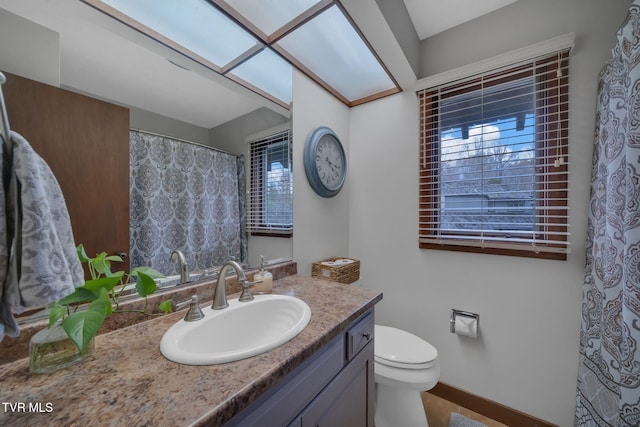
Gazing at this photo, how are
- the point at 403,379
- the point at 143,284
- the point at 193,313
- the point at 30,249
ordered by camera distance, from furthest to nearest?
the point at 403,379
the point at 193,313
the point at 143,284
the point at 30,249

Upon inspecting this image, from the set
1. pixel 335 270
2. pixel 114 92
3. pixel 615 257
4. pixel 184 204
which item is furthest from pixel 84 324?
pixel 615 257

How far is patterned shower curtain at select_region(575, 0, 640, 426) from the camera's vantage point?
75cm

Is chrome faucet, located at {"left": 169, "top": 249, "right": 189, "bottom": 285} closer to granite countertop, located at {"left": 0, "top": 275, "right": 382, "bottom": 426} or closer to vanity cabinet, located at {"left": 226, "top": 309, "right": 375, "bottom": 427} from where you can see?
granite countertop, located at {"left": 0, "top": 275, "right": 382, "bottom": 426}

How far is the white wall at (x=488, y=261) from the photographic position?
3.92 feet

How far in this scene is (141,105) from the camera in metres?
0.87

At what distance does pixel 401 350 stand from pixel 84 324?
4.52ft

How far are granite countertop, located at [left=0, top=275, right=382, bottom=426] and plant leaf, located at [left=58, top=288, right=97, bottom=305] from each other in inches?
6.5


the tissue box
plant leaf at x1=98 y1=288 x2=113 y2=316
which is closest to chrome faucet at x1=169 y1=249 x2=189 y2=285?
plant leaf at x1=98 y1=288 x2=113 y2=316

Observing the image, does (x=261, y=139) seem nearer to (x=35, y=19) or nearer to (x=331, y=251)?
(x=35, y=19)

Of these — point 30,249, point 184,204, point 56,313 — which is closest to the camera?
point 30,249

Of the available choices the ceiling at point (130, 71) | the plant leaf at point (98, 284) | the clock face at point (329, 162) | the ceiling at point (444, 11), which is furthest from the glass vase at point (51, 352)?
the ceiling at point (444, 11)

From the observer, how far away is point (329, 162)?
168 centimetres

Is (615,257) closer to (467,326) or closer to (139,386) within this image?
(467,326)

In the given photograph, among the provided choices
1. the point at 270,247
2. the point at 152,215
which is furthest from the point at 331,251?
the point at 152,215
